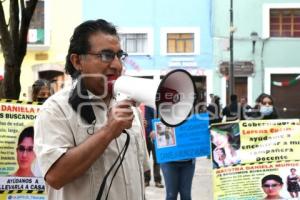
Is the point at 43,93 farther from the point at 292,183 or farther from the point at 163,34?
the point at 163,34

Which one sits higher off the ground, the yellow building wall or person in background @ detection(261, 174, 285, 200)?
the yellow building wall

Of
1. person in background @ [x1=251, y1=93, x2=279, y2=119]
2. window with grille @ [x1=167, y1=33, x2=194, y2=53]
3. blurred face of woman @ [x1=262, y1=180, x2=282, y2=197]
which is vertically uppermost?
window with grille @ [x1=167, y1=33, x2=194, y2=53]

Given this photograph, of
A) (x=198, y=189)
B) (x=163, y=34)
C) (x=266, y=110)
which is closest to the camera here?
(x=266, y=110)

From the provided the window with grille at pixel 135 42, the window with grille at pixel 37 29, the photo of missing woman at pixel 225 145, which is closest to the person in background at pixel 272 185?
the photo of missing woman at pixel 225 145

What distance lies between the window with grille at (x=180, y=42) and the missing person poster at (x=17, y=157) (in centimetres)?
1884

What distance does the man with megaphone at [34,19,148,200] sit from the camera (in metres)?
2.10

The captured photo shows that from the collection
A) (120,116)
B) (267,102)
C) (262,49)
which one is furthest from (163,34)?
(120,116)

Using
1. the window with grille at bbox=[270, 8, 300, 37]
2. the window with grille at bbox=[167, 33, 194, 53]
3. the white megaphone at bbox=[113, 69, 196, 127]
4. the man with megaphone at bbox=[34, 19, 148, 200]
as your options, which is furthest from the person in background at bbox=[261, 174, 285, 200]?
the window with grille at bbox=[270, 8, 300, 37]

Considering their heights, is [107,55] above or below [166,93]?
above

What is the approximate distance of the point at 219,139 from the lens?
5695 millimetres

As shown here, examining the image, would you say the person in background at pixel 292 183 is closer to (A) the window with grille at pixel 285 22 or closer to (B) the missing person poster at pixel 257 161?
(B) the missing person poster at pixel 257 161

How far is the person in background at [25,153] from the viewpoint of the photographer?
4.61 metres

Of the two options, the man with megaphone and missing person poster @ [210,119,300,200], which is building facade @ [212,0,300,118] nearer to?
missing person poster @ [210,119,300,200]

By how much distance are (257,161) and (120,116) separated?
3.68 m
